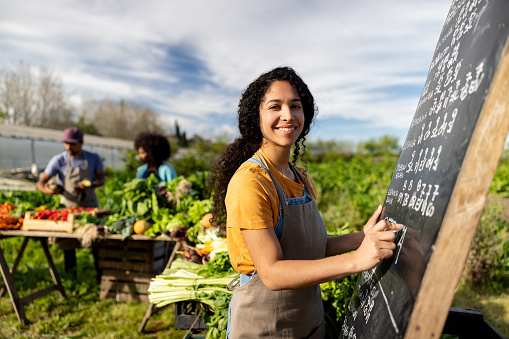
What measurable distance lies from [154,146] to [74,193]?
1.50 meters

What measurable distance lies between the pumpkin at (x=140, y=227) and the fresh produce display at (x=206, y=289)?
1095mm

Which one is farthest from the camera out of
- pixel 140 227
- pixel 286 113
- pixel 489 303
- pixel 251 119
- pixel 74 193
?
pixel 74 193

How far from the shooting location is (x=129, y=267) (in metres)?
4.78

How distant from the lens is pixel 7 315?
4414 mm

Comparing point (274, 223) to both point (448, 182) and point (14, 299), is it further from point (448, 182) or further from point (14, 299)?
point (14, 299)

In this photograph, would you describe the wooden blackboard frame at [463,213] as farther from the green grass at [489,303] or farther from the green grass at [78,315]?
the green grass at [489,303]

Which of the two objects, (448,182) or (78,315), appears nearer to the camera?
(448,182)

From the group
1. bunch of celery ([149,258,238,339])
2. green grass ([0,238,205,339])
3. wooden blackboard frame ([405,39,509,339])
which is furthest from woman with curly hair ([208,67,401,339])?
green grass ([0,238,205,339])

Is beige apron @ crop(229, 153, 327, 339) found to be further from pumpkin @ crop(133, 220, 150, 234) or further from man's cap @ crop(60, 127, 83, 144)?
man's cap @ crop(60, 127, 83, 144)

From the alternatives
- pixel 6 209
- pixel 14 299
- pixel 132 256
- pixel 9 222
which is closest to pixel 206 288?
pixel 132 256

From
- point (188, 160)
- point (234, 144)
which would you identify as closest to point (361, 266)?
point (234, 144)

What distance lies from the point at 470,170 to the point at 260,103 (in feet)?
3.29

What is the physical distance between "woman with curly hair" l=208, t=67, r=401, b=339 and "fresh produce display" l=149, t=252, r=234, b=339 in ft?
2.35

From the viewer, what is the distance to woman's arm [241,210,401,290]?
3.23 ft
